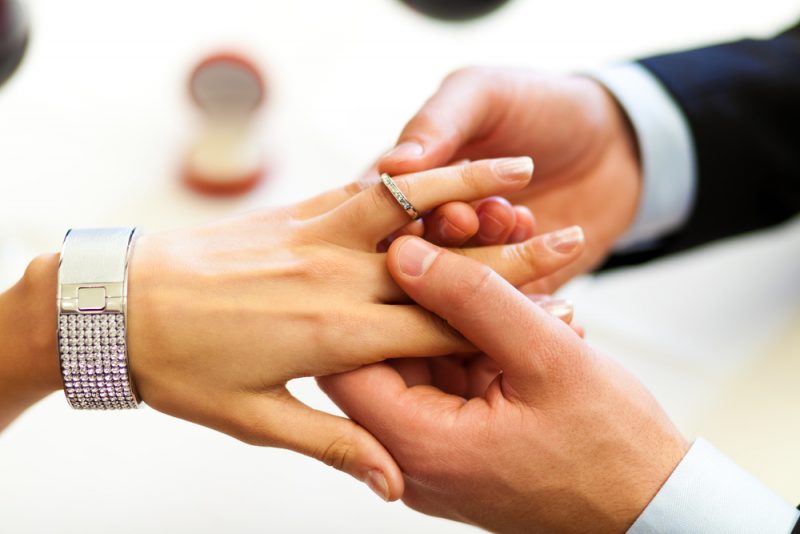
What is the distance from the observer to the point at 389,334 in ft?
2.53

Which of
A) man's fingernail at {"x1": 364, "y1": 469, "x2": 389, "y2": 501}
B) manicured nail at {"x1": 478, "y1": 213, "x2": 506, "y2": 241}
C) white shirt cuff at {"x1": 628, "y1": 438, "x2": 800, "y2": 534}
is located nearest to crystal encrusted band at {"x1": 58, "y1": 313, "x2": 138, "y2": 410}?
man's fingernail at {"x1": 364, "y1": 469, "x2": 389, "y2": 501}

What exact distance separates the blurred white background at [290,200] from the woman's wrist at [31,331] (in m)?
0.21

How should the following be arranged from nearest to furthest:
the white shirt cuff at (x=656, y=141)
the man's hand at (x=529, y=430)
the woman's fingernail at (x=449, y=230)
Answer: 1. the man's hand at (x=529, y=430)
2. the woman's fingernail at (x=449, y=230)
3. the white shirt cuff at (x=656, y=141)

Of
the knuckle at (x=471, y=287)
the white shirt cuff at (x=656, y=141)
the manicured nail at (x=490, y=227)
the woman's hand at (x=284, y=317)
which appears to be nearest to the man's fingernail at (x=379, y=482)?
the woman's hand at (x=284, y=317)

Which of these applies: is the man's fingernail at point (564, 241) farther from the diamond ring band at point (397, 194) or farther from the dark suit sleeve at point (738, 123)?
the dark suit sleeve at point (738, 123)

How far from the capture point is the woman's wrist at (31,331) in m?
0.76

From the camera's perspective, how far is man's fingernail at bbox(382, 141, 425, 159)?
82cm

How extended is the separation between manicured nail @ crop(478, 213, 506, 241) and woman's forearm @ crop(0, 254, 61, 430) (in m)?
0.40

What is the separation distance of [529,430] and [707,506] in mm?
166

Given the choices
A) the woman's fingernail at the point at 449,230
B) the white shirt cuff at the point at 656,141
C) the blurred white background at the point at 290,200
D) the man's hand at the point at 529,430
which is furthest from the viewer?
the white shirt cuff at the point at 656,141

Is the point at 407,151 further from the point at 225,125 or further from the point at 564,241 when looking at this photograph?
the point at 225,125

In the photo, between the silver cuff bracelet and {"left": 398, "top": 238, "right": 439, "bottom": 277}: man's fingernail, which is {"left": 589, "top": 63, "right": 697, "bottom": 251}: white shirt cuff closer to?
{"left": 398, "top": 238, "right": 439, "bottom": 277}: man's fingernail

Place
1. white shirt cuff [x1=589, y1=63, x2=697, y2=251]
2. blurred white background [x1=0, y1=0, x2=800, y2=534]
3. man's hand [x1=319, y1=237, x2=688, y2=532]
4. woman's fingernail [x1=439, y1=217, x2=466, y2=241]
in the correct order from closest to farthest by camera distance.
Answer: man's hand [x1=319, y1=237, x2=688, y2=532]
woman's fingernail [x1=439, y1=217, x2=466, y2=241]
blurred white background [x1=0, y1=0, x2=800, y2=534]
white shirt cuff [x1=589, y1=63, x2=697, y2=251]

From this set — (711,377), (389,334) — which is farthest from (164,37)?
(711,377)
